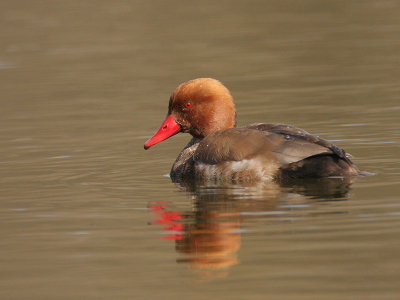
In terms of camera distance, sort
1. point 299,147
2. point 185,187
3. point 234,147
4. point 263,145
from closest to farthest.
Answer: point 299,147
point 263,145
point 234,147
point 185,187

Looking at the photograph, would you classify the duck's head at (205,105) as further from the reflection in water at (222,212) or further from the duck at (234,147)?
the reflection in water at (222,212)

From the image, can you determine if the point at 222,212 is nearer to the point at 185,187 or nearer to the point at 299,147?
the point at 299,147

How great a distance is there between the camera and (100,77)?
654 inches

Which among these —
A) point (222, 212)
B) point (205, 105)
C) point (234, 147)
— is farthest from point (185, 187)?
point (222, 212)

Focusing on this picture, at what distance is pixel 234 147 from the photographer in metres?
7.17

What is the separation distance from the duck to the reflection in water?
0.47ft

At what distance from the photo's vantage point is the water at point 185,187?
4.70 metres

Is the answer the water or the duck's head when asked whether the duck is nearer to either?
the duck's head

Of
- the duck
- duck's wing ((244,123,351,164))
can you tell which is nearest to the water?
the duck

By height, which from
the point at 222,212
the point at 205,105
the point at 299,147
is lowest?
the point at 222,212

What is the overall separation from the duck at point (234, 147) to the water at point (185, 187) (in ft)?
0.60

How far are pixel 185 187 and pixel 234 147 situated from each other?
2.42ft

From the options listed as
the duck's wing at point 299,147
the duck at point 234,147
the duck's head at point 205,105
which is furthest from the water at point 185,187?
the duck's head at point 205,105

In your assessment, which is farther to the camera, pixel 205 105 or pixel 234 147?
pixel 205 105
